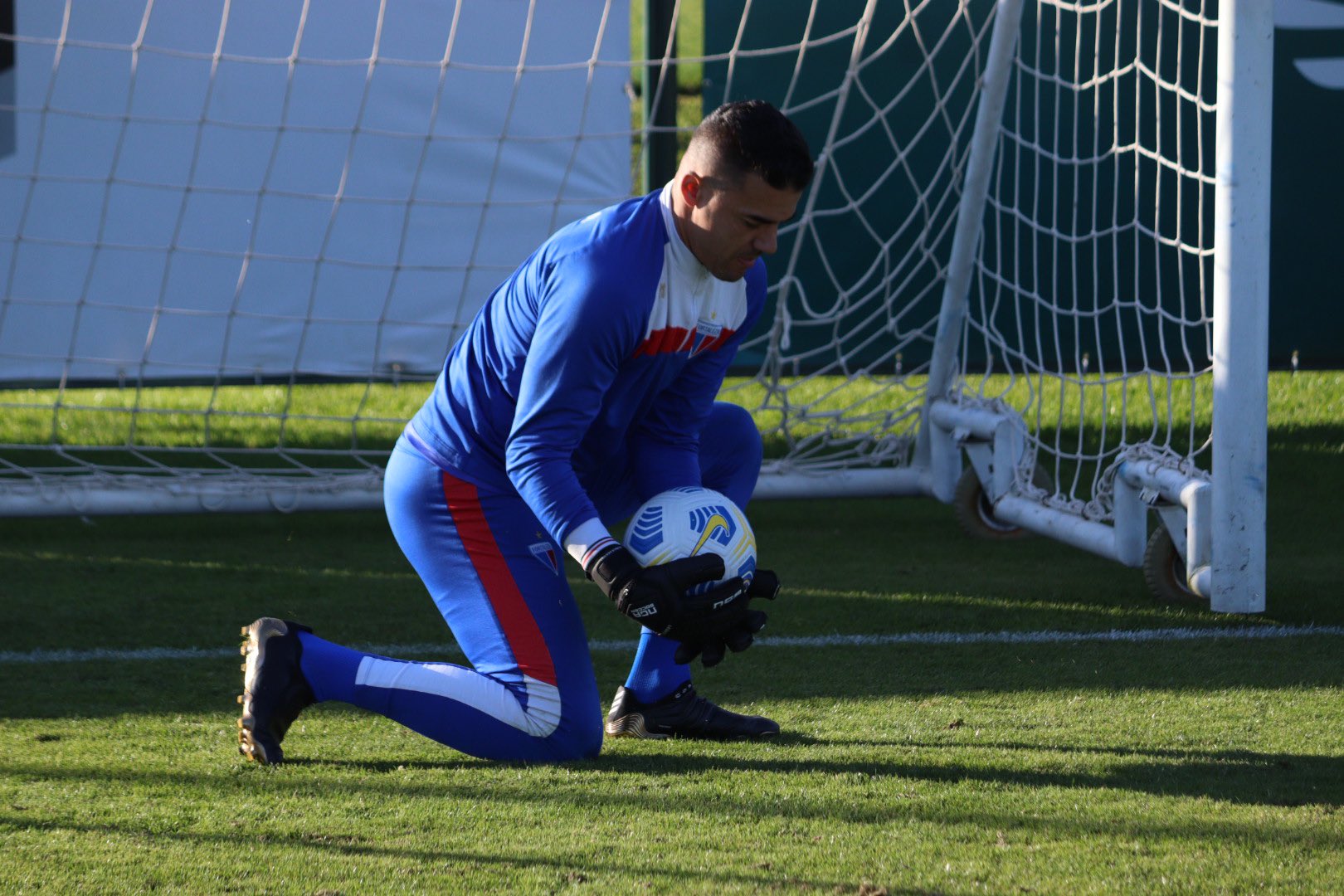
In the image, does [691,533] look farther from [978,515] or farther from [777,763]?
[978,515]

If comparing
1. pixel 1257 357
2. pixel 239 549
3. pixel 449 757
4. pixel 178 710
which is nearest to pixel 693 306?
pixel 449 757

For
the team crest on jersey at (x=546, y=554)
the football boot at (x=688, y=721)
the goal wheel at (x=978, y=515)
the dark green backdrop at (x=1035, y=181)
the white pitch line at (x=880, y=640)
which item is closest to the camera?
the team crest on jersey at (x=546, y=554)

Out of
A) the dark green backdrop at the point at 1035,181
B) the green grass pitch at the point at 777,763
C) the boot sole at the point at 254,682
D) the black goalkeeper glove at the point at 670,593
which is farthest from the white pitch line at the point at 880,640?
the dark green backdrop at the point at 1035,181

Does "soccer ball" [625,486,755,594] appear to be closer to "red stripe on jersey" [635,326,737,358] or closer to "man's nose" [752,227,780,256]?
"red stripe on jersey" [635,326,737,358]

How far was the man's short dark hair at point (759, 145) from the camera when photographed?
2.48 meters

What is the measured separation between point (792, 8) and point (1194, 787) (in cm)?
459

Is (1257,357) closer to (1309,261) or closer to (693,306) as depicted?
(693,306)

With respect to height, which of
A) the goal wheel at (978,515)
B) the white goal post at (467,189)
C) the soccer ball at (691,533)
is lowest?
the soccer ball at (691,533)

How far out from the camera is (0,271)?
19.9ft

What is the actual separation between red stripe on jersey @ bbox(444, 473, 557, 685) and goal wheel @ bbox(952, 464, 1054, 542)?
277 cm

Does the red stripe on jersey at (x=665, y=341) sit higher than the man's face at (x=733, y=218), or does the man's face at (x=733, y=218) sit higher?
the man's face at (x=733, y=218)

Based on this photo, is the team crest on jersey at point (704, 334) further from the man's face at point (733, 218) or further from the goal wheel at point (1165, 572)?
the goal wheel at point (1165, 572)

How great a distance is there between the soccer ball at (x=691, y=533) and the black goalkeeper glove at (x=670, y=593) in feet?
0.17

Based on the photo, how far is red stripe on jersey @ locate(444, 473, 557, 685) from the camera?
2.81m
